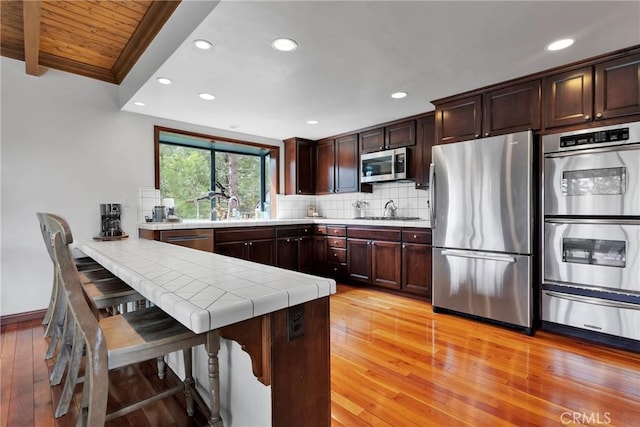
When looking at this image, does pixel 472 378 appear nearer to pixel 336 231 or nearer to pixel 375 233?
pixel 375 233

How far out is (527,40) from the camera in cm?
211

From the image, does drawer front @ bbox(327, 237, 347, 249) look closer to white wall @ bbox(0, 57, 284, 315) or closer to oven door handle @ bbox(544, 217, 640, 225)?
oven door handle @ bbox(544, 217, 640, 225)

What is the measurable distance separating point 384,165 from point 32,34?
11.7 ft

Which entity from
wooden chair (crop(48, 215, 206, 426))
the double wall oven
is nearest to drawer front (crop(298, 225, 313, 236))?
the double wall oven

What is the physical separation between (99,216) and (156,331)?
289 centimetres

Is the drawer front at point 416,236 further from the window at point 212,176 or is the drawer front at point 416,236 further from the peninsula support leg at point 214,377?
the peninsula support leg at point 214,377

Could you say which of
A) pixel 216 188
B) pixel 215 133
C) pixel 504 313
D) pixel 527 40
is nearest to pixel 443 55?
pixel 527 40

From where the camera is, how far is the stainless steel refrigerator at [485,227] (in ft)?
8.54

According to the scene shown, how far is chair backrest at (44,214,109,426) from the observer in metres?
0.94

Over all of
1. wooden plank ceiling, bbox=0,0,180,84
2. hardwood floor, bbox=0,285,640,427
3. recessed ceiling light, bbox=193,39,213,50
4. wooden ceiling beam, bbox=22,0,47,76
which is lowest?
hardwood floor, bbox=0,285,640,427

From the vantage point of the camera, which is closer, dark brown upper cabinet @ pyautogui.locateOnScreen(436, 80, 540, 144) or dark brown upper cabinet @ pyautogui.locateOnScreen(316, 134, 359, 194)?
dark brown upper cabinet @ pyautogui.locateOnScreen(436, 80, 540, 144)

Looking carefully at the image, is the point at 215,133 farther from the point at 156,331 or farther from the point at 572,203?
the point at 572,203

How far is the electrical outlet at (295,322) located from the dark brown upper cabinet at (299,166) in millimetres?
4014

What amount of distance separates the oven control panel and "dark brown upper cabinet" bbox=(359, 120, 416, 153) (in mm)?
1635
